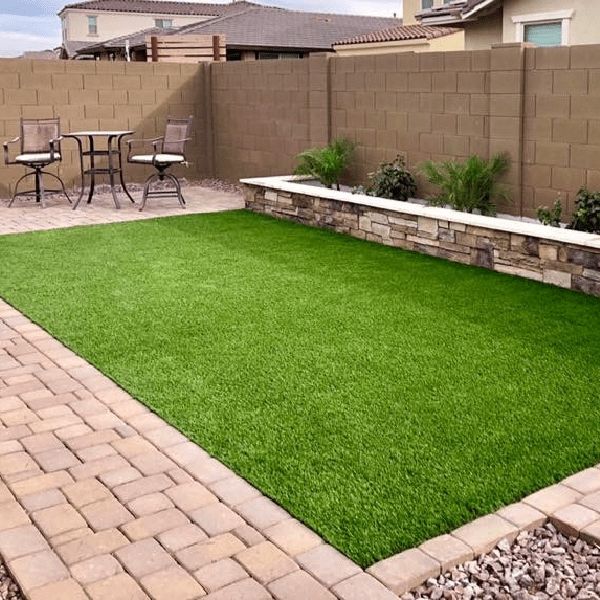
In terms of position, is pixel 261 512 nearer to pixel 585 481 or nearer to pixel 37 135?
pixel 585 481

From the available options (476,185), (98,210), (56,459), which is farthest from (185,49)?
(56,459)

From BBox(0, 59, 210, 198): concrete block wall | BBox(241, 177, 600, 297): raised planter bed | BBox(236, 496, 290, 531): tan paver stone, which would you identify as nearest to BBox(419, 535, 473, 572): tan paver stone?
A: BBox(236, 496, 290, 531): tan paver stone

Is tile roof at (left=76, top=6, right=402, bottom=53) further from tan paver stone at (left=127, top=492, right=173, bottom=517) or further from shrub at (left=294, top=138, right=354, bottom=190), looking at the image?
tan paver stone at (left=127, top=492, right=173, bottom=517)

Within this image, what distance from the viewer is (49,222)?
854cm

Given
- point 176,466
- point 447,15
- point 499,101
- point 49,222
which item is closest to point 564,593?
point 176,466

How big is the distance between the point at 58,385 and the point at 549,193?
13.7 feet

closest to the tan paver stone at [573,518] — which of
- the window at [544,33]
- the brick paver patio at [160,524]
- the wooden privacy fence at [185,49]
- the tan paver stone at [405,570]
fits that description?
the brick paver patio at [160,524]

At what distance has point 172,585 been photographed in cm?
235

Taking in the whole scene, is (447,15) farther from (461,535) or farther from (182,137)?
(461,535)

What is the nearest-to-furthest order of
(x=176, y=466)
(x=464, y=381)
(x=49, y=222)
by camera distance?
(x=176, y=466) → (x=464, y=381) → (x=49, y=222)

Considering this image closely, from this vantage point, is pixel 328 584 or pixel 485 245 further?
pixel 485 245

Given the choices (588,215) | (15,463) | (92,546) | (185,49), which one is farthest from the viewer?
(185,49)

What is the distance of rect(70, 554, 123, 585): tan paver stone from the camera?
2400mm

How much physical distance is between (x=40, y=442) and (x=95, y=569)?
101 centimetres
